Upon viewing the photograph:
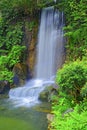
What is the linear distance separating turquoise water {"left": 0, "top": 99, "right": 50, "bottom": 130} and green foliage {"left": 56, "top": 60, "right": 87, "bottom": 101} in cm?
134

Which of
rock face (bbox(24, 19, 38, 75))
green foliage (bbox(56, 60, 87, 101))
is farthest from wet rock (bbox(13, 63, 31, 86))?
green foliage (bbox(56, 60, 87, 101))

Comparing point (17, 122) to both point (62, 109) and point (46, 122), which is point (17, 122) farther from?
point (62, 109)

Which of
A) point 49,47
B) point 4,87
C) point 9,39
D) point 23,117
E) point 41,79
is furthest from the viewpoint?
point 9,39

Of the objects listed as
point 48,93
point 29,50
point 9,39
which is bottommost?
point 48,93

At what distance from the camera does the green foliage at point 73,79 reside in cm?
784

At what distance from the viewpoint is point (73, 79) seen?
7867 millimetres

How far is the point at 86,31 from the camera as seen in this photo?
43.1 feet

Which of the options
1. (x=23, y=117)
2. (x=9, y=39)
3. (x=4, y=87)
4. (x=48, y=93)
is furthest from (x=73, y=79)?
(x=9, y=39)

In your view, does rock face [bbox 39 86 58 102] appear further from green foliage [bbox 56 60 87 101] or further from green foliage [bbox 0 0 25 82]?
green foliage [bbox 56 60 87 101]

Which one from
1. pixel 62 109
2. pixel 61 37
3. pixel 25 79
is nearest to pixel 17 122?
pixel 62 109

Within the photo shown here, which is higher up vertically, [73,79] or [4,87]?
[73,79]

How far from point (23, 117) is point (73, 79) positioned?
2611 millimetres

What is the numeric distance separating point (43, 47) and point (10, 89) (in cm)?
332

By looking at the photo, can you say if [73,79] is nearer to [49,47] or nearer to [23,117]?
[23,117]
